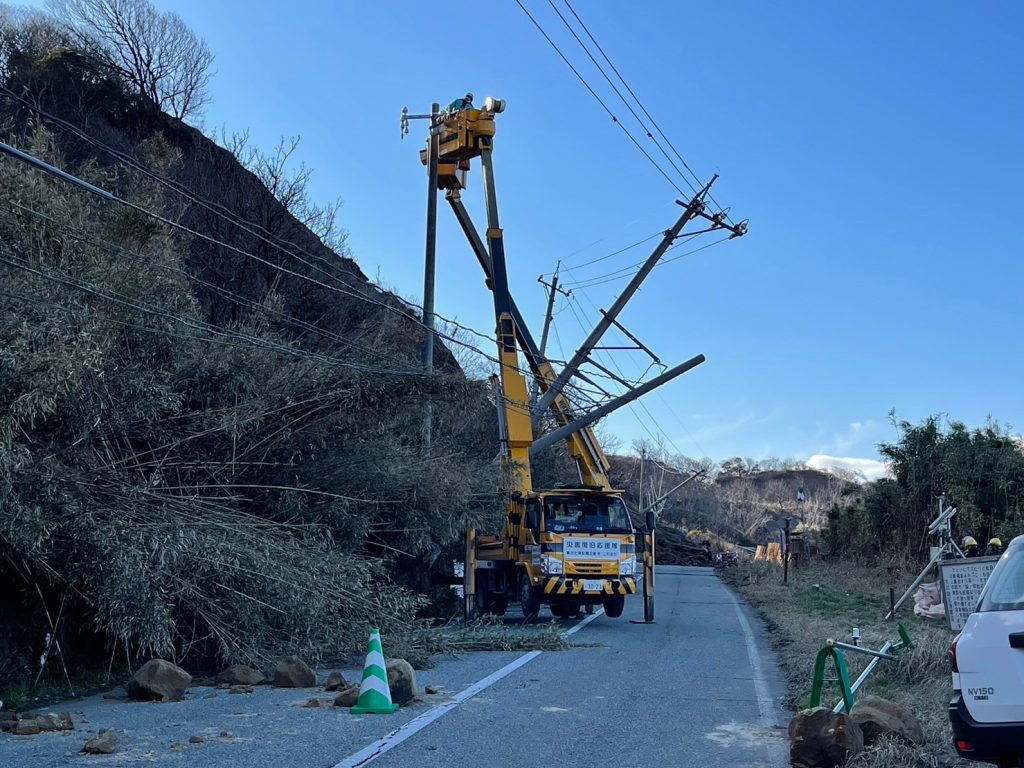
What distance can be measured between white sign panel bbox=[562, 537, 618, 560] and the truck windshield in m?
0.26

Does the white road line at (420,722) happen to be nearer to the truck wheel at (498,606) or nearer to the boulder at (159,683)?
the boulder at (159,683)

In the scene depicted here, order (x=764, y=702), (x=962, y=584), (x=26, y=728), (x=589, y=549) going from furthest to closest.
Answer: (x=589, y=549), (x=962, y=584), (x=764, y=702), (x=26, y=728)

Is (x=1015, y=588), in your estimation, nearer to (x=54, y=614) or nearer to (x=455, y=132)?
(x=54, y=614)

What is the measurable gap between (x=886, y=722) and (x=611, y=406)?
50.7ft

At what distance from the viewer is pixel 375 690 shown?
9.15m

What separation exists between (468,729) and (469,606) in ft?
37.1

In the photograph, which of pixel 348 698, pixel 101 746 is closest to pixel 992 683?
pixel 348 698

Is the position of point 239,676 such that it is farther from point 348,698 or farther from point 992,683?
point 992,683

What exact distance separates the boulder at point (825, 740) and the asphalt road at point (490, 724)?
13.8 inches

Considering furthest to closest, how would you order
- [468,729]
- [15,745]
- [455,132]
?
1. [455,132]
2. [468,729]
3. [15,745]

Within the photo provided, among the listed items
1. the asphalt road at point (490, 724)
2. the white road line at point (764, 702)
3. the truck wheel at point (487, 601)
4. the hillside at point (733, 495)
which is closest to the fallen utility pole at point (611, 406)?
the truck wheel at point (487, 601)

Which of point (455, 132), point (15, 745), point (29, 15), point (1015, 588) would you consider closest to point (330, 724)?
point (15, 745)

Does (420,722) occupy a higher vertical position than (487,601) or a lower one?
lower

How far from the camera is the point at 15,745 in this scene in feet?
25.0
